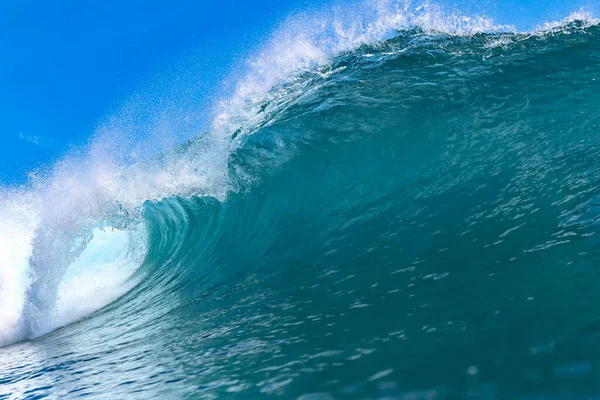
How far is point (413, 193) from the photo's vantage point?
700 centimetres

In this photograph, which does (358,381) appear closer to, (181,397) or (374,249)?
(181,397)

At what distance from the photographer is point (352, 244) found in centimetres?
585

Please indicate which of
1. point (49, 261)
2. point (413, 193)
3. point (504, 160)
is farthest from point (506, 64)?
point (49, 261)

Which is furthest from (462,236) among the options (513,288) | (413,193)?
(413,193)

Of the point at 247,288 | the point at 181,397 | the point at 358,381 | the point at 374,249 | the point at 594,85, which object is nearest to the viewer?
the point at 358,381

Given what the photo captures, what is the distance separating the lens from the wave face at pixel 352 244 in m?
2.89

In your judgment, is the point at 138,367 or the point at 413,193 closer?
the point at 138,367

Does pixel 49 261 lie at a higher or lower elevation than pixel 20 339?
higher

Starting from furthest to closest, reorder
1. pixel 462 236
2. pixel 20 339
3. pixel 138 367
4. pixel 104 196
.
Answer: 1. pixel 104 196
2. pixel 20 339
3. pixel 462 236
4. pixel 138 367

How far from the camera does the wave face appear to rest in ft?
9.48

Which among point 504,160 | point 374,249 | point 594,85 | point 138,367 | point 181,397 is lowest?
point 181,397

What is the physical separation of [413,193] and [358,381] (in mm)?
4830

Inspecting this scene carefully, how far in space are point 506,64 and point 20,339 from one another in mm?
13819

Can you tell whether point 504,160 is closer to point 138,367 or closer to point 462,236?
point 462,236
